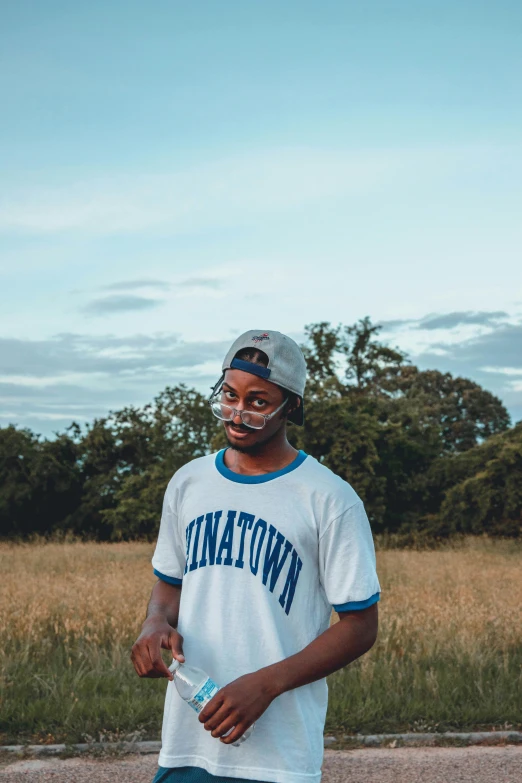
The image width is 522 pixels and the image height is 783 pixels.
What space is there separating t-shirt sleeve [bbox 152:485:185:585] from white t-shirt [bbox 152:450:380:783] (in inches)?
7.5

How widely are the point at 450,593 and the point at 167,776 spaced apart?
9903 mm

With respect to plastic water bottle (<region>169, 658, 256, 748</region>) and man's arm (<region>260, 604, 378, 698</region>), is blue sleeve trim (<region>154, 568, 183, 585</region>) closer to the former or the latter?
plastic water bottle (<region>169, 658, 256, 748</region>)

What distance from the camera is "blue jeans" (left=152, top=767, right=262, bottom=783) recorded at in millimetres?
2387

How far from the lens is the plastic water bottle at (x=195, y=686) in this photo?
7.63 ft

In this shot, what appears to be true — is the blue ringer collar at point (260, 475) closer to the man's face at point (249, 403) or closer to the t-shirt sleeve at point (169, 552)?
the man's face at point (249, 403)

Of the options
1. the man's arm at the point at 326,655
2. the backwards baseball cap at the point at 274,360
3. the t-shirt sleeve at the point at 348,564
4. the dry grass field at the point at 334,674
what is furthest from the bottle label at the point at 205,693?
the dry grass field at the point at 334,674

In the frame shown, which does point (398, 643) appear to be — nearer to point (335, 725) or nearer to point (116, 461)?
point (335, 725)

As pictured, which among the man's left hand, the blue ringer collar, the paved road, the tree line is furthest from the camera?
the tree line

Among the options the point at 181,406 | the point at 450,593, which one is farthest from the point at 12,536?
the point at 450,593

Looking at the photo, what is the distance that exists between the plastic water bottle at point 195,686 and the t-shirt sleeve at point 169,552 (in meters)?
0.36

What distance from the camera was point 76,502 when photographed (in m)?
32.4

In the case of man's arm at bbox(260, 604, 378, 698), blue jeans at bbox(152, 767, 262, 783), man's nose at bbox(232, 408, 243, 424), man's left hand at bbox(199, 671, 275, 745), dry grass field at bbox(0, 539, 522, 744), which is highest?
man's nose at bbox(232, 408, 243, 424)

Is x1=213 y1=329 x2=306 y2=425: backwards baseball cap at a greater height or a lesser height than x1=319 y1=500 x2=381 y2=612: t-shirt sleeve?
greater

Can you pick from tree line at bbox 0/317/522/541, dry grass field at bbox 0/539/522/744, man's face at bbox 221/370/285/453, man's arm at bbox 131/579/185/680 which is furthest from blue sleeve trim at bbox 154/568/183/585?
tree line at bbox 0/317/522/541
